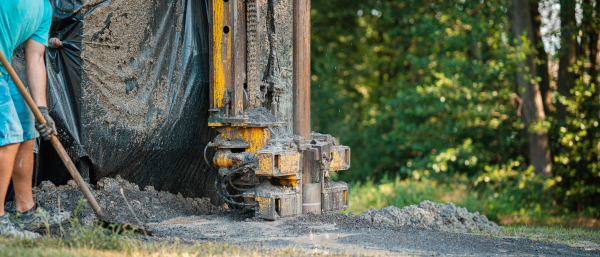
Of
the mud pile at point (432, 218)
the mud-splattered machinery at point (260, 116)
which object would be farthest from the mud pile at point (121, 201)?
the mud pile at point (432, 218)

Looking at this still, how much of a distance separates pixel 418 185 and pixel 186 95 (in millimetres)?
6491

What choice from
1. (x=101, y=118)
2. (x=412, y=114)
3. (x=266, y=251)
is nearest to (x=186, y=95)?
(x=101, y=118)

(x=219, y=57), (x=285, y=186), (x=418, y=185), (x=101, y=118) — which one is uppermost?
(x=219, y=57)

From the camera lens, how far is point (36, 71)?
4.01 meters

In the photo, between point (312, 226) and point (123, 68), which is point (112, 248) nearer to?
point (312, 226)

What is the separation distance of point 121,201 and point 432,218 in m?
3.12

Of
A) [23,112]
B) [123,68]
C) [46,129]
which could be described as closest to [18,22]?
[23,112]

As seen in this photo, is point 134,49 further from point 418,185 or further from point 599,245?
point 418,185

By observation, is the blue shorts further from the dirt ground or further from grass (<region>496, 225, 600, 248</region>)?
grass (<region>496, 225, 600, 248</region>)

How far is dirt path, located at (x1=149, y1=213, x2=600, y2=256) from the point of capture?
3879 millimetres

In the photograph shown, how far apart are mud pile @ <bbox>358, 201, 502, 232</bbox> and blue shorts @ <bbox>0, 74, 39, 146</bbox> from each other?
315 cm

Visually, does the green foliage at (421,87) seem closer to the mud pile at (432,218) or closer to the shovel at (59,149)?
the mud pile at (432,218)

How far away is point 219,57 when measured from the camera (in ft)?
17.1

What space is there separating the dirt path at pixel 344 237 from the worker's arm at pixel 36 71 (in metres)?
1.40
